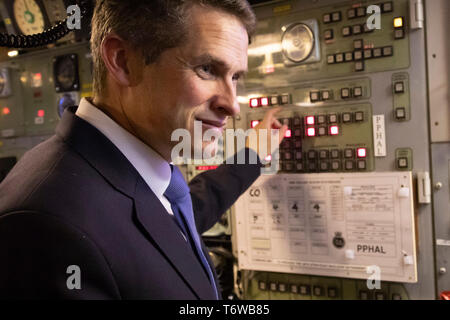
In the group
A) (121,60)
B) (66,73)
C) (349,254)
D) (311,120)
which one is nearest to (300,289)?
(349,254)

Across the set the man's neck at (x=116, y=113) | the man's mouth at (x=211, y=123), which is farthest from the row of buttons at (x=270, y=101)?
the man's neck at (x=116, y=113)

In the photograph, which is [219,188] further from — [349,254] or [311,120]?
[349,254]

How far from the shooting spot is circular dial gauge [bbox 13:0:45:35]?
7.04ft

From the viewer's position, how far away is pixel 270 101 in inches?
75.9

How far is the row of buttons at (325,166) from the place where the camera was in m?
1.74

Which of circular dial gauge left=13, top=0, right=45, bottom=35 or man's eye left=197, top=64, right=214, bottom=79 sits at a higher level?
circular dial gauge left=13, top=0, right=45, bottom=35

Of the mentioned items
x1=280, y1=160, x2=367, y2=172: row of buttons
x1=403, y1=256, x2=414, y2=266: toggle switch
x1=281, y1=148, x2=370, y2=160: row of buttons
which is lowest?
x1=403, y1=256, x2=414, y2=266: toggle switch

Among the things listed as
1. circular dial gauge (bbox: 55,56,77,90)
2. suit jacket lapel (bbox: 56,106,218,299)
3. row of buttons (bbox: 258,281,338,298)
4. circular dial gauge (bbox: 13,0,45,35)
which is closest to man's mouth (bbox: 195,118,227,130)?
suit jacket lapel (bbox: 56,106,218,299)

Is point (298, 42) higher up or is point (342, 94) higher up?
point (298, 42)

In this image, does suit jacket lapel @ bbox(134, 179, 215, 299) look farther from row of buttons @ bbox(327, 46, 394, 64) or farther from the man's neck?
row of buttons @ bbox(327, 46, 394, 64)

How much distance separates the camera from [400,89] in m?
1.63

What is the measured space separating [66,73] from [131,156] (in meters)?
1.72

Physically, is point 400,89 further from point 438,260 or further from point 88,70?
point 88,70

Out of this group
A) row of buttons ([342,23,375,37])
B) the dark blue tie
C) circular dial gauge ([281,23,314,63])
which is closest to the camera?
the dark blue tie
